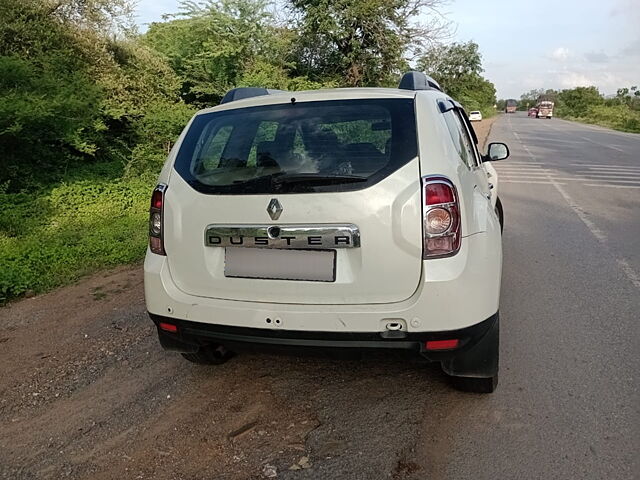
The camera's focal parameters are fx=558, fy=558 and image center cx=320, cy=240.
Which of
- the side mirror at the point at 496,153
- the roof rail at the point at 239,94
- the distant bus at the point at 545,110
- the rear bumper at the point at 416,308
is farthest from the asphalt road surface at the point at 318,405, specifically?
the distant bus at the point at 545,110

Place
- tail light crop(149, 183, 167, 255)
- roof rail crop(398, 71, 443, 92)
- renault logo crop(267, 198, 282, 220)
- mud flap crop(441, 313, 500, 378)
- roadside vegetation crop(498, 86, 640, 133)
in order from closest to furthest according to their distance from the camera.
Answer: renault logo crop(267, 198, 282, 220)
mud flap crop(441, 313, 500, 378)
tail light crop(149, 183, 167, 255)
roof rail crop(398, 71, 443, 92)
roadside vegetation crop(498, 86, 640, 133)

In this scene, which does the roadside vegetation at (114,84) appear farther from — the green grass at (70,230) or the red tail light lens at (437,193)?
the red tail light lens at (437,193)

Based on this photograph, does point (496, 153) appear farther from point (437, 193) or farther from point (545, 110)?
point (545, 110)

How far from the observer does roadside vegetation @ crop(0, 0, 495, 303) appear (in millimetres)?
7430

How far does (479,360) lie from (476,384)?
278 mm

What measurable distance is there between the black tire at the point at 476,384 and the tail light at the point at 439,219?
2.87 feet

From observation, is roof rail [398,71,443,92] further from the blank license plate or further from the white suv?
the blank license plate

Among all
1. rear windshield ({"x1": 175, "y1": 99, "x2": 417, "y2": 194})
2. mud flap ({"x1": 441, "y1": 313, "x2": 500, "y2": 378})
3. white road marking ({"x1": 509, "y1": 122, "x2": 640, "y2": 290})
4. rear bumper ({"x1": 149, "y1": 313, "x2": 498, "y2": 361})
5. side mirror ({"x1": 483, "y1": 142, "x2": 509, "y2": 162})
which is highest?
rear windshield ({"x1": 175, "y1": 99, "x2": 417, "y2": 194})

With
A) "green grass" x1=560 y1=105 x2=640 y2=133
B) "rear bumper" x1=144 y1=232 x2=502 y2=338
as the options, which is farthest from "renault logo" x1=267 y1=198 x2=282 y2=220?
"green grass" x1=560 y1=105 x2=640 y2=133

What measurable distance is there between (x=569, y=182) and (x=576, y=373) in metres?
9.81

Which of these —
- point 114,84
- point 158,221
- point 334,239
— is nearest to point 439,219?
point 334,239

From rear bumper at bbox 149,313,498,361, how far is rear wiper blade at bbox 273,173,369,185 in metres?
0.72

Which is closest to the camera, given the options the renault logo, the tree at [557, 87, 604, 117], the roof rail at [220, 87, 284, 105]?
the renault logo

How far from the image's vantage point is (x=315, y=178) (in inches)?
105
